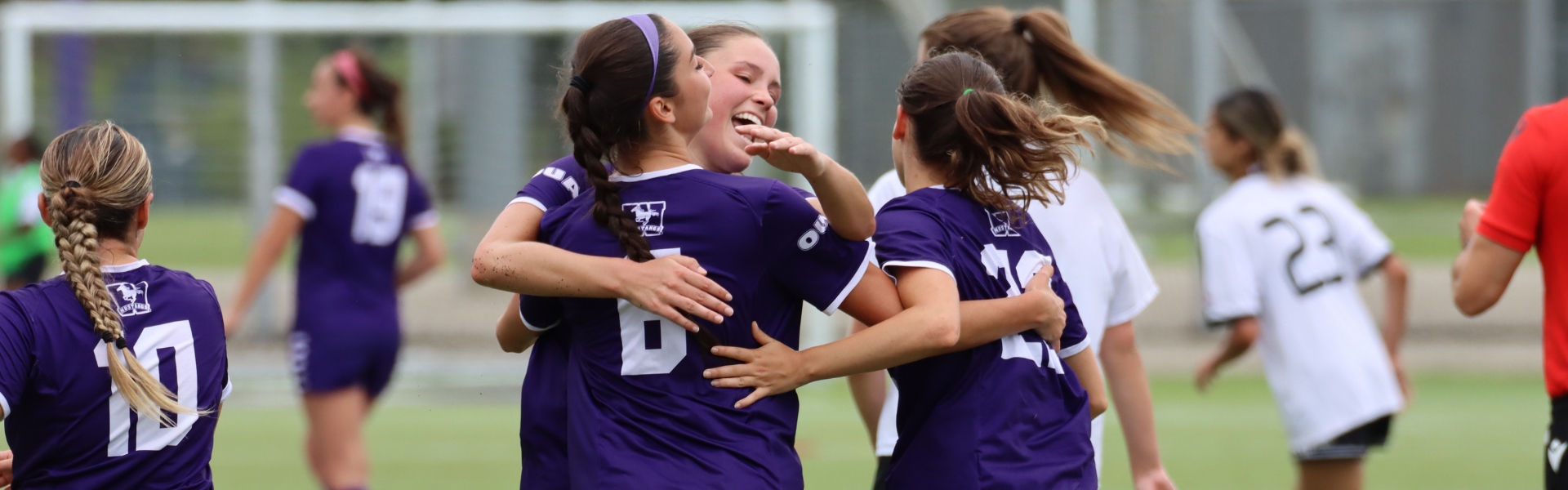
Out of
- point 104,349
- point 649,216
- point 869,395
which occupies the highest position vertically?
point 649,216

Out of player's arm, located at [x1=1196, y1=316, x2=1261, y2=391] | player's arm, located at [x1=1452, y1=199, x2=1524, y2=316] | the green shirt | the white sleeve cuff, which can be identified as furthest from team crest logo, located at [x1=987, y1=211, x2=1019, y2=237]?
the green shirt

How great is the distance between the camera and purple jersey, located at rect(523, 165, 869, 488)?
7.44 ft

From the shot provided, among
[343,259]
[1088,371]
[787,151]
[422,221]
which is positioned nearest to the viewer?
[787,151]

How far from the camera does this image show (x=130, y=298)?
247 cm

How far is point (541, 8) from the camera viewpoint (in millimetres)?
10062

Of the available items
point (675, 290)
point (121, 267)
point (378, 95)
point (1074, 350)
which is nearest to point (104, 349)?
point (121, 267)

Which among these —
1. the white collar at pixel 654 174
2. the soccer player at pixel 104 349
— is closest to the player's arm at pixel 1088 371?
the white collar at pixel 654 174

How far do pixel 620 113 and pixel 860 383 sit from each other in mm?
1099

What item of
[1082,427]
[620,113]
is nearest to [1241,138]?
[1082,427]

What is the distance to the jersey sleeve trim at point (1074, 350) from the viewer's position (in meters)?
2.70

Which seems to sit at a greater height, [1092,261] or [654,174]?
[654,174]

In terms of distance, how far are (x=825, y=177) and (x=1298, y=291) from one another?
2766 millimetres

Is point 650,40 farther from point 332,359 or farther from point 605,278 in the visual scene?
point 332,359

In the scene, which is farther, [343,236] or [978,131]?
[343,236]
